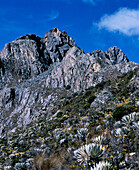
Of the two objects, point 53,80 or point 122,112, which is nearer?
point 122,112

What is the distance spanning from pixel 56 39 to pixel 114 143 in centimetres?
9142

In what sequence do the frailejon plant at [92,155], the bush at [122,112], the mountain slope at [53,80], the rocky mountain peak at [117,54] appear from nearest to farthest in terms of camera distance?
1. the frailejon plant at [92,155]
2. the bush at [122,112]
3. the mountain slope at [53,80]
4. the rocky mountain peak at [117,54]

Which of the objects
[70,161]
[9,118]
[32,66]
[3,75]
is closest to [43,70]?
[32,66]

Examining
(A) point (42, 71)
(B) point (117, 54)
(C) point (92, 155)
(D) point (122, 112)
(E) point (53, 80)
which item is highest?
(B) point (117, 54)

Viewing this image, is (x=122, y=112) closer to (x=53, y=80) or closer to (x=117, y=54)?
(x=53, y=80)

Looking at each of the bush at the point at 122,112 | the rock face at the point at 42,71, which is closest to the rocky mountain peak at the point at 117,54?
the rock face at the point at 42,71

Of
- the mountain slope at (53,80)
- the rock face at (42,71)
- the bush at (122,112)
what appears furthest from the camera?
the rock face at (42,71)

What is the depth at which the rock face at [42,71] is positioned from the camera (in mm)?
48094

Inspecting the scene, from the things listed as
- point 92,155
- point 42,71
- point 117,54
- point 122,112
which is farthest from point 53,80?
point 92,155

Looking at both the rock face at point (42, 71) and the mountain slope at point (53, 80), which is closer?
the mountain slope at point (53, 80)

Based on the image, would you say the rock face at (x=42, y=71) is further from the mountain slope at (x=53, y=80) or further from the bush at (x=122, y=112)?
the bush at (x=122, y=112)

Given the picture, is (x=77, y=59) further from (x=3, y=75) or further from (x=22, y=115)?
(x=3, y=75)

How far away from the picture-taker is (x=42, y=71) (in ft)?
263

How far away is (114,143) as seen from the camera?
6.84 m
